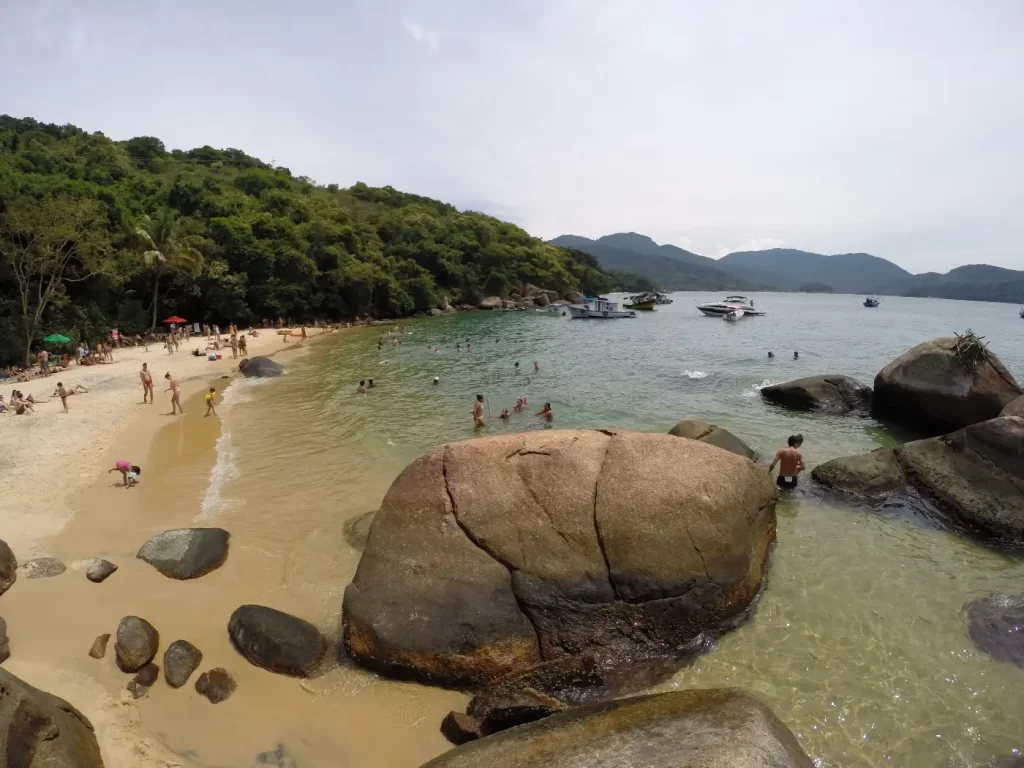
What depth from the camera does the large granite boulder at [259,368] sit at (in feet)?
95.7

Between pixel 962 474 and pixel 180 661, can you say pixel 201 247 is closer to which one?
pixel 180 661

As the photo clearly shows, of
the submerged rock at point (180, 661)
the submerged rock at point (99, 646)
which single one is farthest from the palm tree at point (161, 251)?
the submerged rock at point (180, 661)

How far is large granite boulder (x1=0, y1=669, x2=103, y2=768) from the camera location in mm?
4289

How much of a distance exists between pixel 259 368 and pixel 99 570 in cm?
2253

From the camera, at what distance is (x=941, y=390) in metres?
15.9

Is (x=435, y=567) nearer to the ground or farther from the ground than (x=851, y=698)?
farther from the ground

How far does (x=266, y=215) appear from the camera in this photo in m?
55.6

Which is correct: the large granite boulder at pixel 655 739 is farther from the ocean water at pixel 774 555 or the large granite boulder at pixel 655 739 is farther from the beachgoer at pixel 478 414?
the beachgoer at pixel 478 414

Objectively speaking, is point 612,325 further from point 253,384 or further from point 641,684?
point 641,684

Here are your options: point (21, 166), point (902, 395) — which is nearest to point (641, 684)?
point (902, 395)

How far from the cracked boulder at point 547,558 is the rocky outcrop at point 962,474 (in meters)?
5.90

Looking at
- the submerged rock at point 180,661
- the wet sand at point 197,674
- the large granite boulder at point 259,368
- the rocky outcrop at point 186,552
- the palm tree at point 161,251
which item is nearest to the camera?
the wet sand at point 197,674

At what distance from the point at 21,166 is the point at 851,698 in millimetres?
73355

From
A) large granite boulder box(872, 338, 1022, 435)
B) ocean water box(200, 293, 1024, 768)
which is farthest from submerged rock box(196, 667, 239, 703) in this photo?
large granite boulder box(872, 338, 1022, 435)
